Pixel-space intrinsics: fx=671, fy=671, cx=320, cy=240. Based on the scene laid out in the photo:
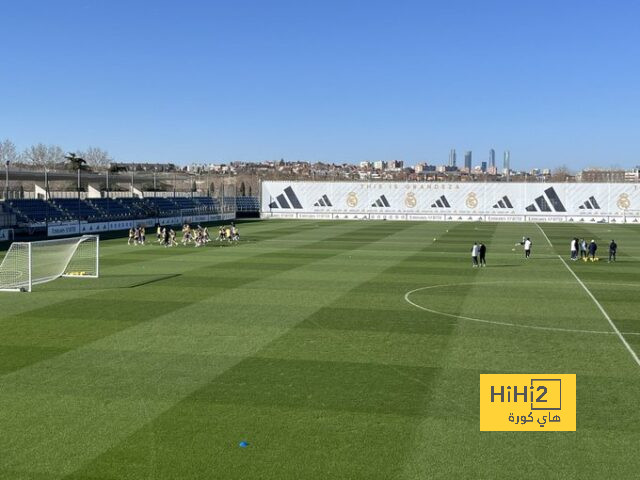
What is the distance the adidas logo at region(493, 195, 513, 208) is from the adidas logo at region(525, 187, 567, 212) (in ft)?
8.44

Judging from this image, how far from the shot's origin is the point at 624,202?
86.6 m

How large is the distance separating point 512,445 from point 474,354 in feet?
19.4

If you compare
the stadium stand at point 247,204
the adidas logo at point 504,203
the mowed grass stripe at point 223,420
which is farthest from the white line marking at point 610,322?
the stadium stand at point 247,204

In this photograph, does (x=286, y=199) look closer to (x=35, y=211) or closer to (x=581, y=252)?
(x=35, y=211)

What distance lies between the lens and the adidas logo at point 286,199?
97.7m

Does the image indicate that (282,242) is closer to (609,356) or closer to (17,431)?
(609,356)

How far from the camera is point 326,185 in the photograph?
318 feet

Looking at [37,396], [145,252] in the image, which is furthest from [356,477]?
[145,252]

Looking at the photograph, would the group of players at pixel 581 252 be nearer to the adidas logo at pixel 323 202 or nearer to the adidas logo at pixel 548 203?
the adidas logo at pixel 548 203

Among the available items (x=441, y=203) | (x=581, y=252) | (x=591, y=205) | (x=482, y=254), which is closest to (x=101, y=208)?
(x=441, y=203)

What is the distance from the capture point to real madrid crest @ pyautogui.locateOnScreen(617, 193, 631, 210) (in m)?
86.6

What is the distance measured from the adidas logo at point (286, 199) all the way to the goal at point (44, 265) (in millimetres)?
56196

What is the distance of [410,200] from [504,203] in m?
12.7

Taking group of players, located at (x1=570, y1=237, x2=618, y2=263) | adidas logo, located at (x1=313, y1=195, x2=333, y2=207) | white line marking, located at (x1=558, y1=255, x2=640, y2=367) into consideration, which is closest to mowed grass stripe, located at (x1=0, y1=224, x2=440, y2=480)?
white line marking, located at (x1=558, y1=255, x2=640, y2=367)
